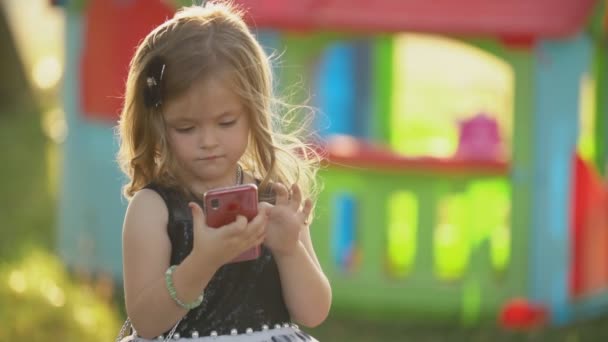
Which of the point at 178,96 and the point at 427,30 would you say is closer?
the point at 178,96

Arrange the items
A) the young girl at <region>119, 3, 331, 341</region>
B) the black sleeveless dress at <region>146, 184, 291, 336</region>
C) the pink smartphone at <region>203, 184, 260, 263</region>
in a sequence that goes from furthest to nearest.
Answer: the black sleeveless dress at <region>146, 184, 291, 336</region> < the young girl at <region>119, 3, 331, 341</region> < the pink smartphone at <region>203, 184, 260, 263</region>

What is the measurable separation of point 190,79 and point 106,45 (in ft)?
18.3

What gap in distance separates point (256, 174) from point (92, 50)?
5310 millimetres

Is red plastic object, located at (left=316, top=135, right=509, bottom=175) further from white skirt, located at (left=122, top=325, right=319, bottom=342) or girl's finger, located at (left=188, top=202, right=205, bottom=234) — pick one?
girl's finger, located at (left=188, top=202, right=205, bottom=234)

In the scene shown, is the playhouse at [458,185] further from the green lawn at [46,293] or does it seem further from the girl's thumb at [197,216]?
the girl's thumb at [197,216]

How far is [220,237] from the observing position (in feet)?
9.34

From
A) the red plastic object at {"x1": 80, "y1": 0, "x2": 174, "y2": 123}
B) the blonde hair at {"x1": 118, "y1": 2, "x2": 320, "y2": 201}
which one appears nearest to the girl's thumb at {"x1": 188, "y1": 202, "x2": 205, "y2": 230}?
the blonde hair at {"x1": 118, "y1": 2, "x2": 320, "y2": 201}

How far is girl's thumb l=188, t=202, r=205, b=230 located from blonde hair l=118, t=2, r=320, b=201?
246 millimetres

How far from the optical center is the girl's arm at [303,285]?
312cm

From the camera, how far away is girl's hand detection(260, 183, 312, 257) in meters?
3.01

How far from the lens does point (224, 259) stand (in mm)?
2883

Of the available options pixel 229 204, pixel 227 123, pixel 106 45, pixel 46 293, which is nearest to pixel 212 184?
pixel 227 123

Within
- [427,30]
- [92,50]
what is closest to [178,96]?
[427,30]

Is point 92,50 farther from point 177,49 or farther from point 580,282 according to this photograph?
point 177,49
